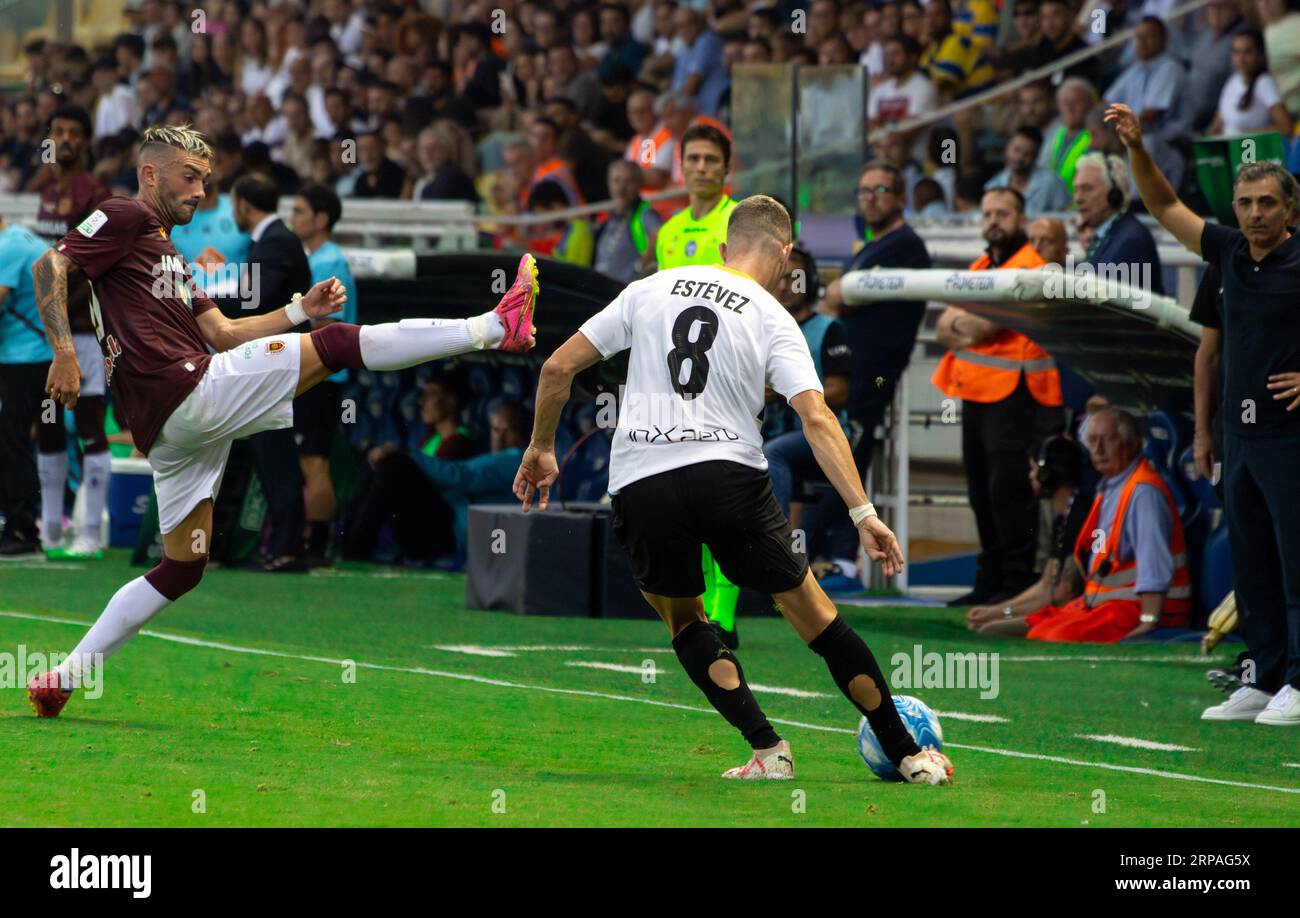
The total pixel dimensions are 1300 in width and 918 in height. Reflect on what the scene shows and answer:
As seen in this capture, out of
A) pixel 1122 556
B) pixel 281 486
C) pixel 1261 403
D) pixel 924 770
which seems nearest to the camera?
pixel 924 770

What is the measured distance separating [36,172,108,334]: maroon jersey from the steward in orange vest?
21.7ft

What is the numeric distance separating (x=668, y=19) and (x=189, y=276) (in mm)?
12822

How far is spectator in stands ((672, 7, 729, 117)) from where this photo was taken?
1919 centimetres

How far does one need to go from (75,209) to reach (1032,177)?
687cm

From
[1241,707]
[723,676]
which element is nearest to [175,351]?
[723,676]

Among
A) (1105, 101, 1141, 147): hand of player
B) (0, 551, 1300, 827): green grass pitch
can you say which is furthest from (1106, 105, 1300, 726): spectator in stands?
(0, 551, 1300, 827): green grass pitch

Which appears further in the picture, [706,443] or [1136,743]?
[1136,743]

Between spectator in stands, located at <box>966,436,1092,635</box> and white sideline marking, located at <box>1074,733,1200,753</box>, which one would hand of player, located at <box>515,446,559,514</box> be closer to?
white sideline marking, located at <box>1074,733,1200,753</box>

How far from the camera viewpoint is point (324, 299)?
7.94 metres

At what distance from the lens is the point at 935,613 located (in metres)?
12.6

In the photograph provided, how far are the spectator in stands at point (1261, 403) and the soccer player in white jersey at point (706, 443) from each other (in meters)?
2.53

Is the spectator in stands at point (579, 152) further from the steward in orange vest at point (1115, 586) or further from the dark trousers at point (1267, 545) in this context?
the dark trousers at point (1267, 545)

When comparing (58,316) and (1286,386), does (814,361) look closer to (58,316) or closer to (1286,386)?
(1286,386)

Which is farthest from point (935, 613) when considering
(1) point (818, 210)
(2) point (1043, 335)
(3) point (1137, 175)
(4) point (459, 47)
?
(4) point (459, 47)
